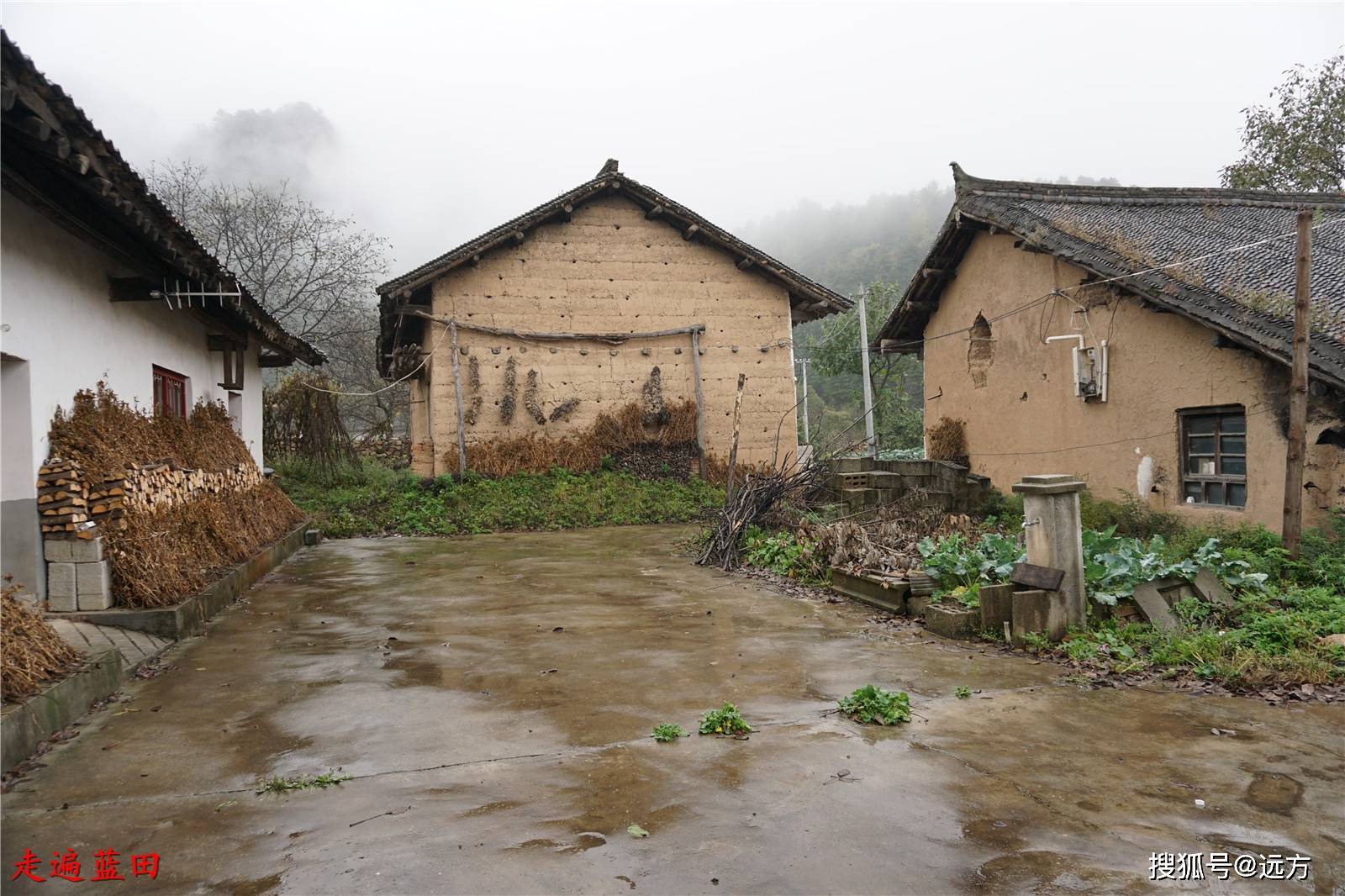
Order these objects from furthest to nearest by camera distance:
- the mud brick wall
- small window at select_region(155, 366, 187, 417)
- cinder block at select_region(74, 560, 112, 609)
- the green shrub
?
1. the mud brick wall
2. small window at select_region(155, 366, 187, 417)
3. the green shrub
4. cinder block at select_region(74, 560, 112, 609)

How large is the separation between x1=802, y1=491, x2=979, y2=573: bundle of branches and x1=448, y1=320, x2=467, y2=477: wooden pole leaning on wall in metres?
9.04

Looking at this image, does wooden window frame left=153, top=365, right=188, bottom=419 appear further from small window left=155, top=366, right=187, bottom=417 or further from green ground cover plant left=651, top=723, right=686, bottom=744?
green ground cover plant left=651, top=723, right=686, bottom=744

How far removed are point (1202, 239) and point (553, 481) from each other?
12.2 metres

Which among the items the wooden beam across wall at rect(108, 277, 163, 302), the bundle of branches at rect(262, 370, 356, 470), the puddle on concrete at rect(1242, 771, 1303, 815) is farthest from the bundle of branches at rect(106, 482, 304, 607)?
the bundle of branches at rect(262, 370, 356, 470)

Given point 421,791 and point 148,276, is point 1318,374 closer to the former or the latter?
point 421,791

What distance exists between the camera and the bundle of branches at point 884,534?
833cm

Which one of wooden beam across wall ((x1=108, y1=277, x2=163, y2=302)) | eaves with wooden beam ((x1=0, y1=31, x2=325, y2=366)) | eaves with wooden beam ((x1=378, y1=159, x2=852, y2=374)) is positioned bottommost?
wooden beam across wall ((x1=108, y1=277, x2=163, y2=302))

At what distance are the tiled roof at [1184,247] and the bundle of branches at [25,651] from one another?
10.4m

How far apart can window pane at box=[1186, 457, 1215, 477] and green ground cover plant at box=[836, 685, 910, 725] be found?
24.2ft

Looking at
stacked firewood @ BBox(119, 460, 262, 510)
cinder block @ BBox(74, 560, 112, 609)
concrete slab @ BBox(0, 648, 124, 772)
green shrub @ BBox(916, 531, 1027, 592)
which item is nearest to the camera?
concrete slab @ BBox(0, 648, 124, 772)

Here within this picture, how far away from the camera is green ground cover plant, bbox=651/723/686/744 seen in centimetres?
423

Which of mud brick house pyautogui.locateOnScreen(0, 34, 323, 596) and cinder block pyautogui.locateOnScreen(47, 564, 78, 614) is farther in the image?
cinder block pyautogui.locateOnScreen(47, 564, 78, 614)

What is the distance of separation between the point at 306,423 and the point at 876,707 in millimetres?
17173

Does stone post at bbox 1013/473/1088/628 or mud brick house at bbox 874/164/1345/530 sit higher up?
mud brick house at bbox 874/164/1345/530
